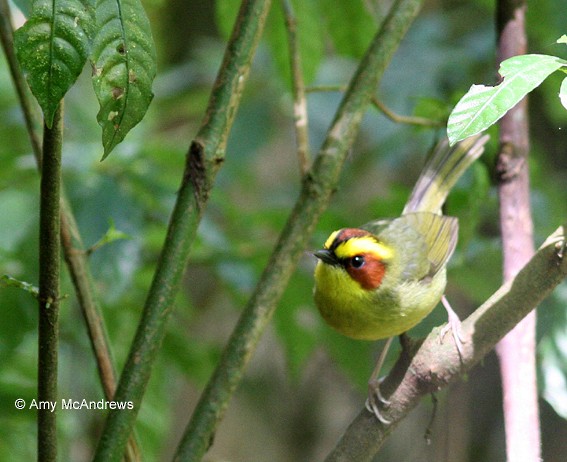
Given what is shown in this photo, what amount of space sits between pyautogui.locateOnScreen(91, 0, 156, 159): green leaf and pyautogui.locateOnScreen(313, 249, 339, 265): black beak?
3.10 feet

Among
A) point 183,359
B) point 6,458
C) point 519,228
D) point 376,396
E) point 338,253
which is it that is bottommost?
point 6,458

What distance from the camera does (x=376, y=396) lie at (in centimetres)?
125

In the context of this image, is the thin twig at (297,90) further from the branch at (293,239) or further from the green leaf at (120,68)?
the green leaf at (120,68)

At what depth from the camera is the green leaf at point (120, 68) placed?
924 mm

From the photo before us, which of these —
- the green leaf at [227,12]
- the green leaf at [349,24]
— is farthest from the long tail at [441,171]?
the green leaf at [227,12]

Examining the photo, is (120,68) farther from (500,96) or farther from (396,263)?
(396,263)

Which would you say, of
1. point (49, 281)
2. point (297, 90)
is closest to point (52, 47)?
point (49, 281)

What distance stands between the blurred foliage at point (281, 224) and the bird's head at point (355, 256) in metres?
0.21

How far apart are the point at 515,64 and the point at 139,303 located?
5.93ft

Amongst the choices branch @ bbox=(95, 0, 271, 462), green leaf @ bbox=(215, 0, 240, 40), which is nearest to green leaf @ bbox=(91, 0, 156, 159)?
branch @ bbox=(95, 0, 271, 462)

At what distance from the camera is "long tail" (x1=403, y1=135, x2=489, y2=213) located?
2.04 metres

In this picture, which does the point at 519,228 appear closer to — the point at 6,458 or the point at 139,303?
the point at 139,303

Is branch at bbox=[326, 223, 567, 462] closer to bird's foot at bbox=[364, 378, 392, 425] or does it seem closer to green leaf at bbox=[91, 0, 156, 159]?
bird's foot at bbox=[364, 378, 392, 425]

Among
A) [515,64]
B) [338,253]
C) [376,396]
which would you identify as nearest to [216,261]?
[338,253]
